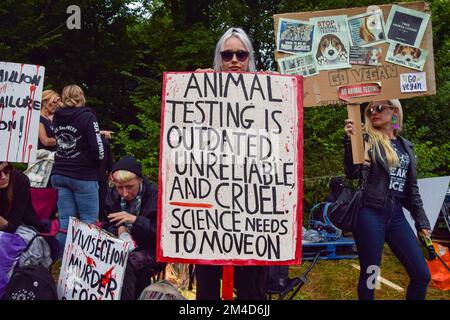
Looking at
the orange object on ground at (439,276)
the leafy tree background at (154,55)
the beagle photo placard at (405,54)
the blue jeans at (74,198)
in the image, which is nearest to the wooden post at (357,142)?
the beagle photo placard at (405,54)

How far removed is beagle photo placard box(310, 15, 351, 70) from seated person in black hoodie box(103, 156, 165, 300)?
1.48 meters

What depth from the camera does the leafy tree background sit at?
7961 mm

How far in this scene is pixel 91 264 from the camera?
11.2ft

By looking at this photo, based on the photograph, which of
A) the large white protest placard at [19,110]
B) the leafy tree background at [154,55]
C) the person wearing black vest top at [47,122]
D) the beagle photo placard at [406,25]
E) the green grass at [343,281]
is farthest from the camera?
the leafy tree background at [154,55]

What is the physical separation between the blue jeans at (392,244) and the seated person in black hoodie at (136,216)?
51.6 inches

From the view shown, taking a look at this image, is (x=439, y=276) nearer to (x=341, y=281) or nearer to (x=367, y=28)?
(x=341, y=281)

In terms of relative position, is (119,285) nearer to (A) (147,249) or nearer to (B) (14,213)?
(A) (147,249)

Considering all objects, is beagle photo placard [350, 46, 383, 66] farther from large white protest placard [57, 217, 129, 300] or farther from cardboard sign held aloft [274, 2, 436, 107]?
large white protest placard [57, 217, 129, 300]

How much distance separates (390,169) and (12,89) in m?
2.47

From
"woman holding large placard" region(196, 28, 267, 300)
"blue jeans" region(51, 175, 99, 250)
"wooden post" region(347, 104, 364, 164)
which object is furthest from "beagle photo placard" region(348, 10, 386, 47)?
"blue jeans" region(51, 175, 99, 250)

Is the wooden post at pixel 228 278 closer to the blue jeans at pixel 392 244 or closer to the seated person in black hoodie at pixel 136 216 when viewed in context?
the seated person in black hoodie at pixel 136 216

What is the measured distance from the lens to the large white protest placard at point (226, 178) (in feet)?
9.09


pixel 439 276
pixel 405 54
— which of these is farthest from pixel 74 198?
pixel 439 276
